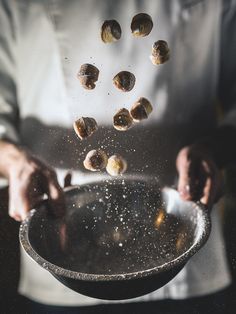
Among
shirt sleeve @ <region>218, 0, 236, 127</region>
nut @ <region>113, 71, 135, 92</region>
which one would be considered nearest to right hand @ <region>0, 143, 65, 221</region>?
nut @ <region>113, 71, 135, 92</region>

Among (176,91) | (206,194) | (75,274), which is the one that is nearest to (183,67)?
(176,91)

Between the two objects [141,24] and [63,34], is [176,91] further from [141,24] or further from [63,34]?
[141,24]

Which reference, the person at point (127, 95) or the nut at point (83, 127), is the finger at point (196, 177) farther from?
the nut at point (83, 127)

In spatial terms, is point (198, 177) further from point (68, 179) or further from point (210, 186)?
point (68, 179)

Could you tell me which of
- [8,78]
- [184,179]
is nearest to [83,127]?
→ [184,179]

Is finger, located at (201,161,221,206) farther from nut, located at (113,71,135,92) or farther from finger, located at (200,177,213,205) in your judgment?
nut, located at (113,71,135,92)

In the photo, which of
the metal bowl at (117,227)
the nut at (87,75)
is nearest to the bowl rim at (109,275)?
the metal bowl at (117,227)

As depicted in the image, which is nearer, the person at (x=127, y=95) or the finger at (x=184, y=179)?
the finger at (x=184, y=179)
